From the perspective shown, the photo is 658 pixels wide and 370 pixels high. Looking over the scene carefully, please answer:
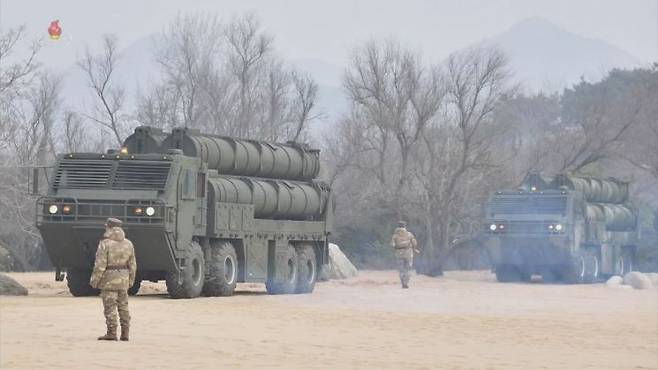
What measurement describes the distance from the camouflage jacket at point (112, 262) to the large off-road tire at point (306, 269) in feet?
55.8

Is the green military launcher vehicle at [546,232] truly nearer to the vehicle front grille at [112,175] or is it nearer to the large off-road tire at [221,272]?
the large off-road tire at [221,272]

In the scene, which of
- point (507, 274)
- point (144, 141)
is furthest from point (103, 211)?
point (507, 274)

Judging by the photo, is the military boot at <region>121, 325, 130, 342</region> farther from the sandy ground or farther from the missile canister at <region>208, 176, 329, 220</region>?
the missile canister at <region>208, 176, 329, 220</region>

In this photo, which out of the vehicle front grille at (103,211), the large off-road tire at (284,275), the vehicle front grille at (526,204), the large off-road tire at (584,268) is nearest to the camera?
the vehicle front grille at (103,211)

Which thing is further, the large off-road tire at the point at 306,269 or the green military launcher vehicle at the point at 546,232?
the green military launcher vehicle at the point at 546,232

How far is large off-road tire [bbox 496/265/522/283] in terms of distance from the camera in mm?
50219

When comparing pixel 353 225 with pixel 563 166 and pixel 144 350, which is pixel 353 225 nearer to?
pixel 563 166

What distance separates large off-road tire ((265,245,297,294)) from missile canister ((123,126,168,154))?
4285 mm

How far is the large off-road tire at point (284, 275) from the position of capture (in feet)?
125

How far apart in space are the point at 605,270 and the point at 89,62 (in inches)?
1158

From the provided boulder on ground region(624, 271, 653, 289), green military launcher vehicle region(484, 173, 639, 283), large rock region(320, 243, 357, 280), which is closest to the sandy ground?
boulder on ground region(624, 271, 653, 289)

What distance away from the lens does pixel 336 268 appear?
50.5 m

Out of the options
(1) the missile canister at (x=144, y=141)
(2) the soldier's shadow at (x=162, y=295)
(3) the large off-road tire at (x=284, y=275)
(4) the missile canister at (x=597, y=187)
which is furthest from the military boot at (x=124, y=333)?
(4) the missile canister at (x=597, y=187)

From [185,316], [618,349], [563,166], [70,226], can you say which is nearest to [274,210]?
[70,226]
